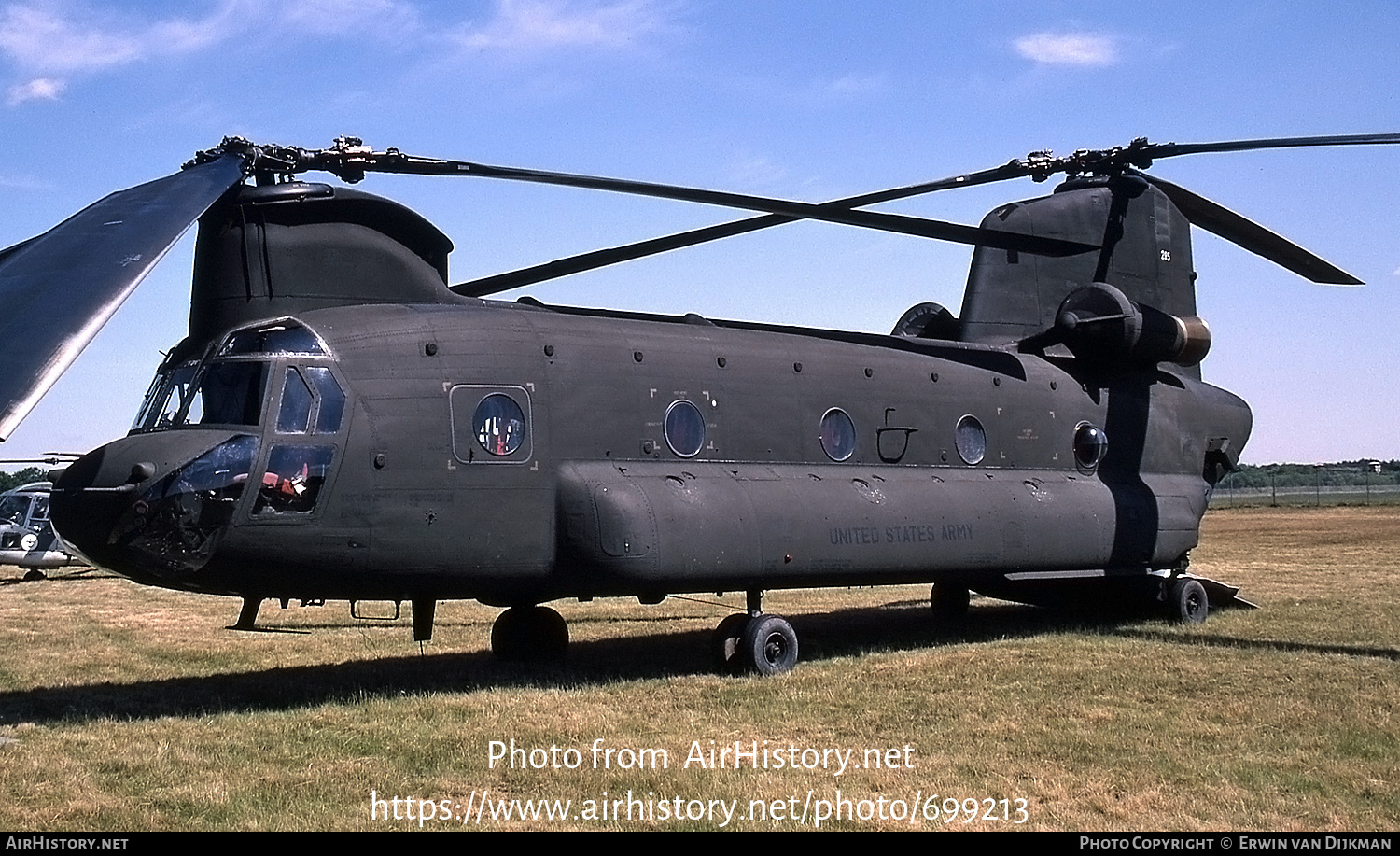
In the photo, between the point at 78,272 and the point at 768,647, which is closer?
the point at 78,272

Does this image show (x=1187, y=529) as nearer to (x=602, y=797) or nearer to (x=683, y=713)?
(x=683, y=713)

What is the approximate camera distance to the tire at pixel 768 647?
12211 millimetres

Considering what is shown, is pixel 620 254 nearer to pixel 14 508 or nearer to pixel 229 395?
pixel 229 395

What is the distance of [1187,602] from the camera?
54.8 ft

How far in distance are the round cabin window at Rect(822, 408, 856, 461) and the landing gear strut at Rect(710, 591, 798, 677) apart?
6.88 feet

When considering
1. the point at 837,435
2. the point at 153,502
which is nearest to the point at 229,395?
the point at 153,502

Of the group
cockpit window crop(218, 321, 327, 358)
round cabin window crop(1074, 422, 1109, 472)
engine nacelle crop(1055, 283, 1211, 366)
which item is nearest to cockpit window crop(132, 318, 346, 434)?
cockpit window crop(218, 321, 327, 358)

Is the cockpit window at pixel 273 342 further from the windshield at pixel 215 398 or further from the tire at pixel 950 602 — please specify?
the tire at pixel 950 602

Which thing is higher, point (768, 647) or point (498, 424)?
point (498, 424)

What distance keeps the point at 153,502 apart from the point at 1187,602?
12.8 meters

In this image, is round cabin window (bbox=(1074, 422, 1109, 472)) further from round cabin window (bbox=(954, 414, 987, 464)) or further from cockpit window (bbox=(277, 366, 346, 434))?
cockpit window (bbox=(277, 366, 346, 434))

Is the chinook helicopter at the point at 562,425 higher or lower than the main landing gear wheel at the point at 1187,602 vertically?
higher

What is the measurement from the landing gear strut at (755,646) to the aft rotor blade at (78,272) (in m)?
6.02

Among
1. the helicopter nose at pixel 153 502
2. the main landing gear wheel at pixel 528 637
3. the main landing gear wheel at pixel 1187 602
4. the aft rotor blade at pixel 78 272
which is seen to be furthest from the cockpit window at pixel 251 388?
the main landing gear wheel at pixel 1187 602
